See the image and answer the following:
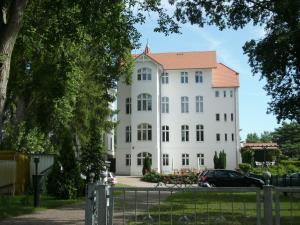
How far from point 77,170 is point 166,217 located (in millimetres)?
16376

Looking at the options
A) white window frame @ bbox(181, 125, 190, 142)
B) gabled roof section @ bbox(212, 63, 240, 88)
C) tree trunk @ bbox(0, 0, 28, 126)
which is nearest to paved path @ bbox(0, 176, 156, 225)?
tree trunk @ bbox(0, 0, 28, 126)

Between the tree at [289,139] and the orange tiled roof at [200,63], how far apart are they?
86.5 ft

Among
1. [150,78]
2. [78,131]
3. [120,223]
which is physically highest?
[150,78]

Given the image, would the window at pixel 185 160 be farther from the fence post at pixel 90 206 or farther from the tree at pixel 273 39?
the fence post at pixel 90 206

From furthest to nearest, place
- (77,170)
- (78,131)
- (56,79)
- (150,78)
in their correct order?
(150,78) < (78,131) < (56,79) < (77,170)

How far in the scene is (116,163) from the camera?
65.2 m

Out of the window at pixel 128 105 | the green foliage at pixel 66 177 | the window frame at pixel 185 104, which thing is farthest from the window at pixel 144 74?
the green foliage at pixel 66 177

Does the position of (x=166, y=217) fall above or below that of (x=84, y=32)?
below

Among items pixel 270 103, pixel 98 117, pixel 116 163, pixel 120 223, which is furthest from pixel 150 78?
pixel 120 223

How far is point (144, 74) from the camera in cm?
6462

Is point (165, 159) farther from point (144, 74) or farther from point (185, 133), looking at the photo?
point (144, 74)

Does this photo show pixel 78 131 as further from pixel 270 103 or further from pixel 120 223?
pixel 120 223

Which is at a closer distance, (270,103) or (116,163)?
(270,103)

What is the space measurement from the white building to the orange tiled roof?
0.14 meters
